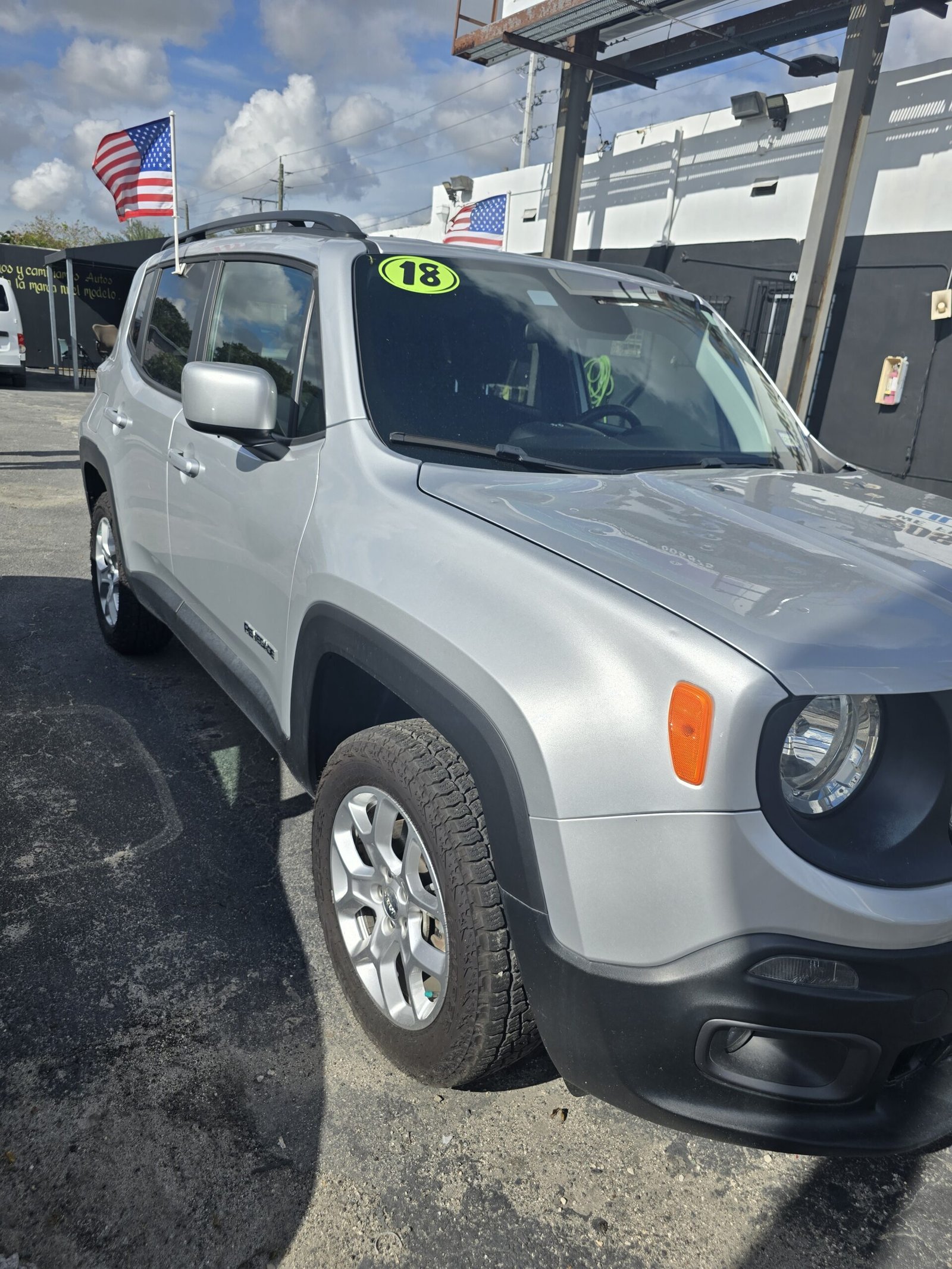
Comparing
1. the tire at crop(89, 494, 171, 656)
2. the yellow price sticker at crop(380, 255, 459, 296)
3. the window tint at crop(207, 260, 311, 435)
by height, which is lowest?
the tire at crop(89, 494, 171, 656)

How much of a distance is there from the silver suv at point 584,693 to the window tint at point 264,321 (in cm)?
2

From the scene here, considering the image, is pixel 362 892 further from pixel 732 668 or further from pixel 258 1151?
pixel 732 668

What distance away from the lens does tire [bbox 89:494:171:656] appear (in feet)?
14.3

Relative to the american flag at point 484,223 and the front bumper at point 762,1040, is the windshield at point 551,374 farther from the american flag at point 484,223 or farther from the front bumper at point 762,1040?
the american flag at point 484,223

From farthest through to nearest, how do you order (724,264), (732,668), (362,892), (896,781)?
(724,264)
(362,892)
(896,781)
(732,668)

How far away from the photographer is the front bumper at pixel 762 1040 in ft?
4.77

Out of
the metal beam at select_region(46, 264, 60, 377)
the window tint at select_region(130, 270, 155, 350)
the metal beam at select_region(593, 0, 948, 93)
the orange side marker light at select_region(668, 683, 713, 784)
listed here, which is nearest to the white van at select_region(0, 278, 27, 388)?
the metal beam at select_region(46, 264, 60, 377)

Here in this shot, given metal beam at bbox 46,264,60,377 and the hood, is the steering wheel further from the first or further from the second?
metal beam at bbox 46,264,60,377

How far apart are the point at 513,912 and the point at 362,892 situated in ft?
2.13

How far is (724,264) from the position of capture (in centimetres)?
1080

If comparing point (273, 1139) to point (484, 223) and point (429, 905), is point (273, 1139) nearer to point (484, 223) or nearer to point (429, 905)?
point (429, 905)

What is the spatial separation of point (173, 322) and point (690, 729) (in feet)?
10.2

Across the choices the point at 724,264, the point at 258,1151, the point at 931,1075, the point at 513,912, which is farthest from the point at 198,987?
the point at 724,264

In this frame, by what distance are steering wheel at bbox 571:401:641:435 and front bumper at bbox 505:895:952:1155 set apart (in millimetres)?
1510
